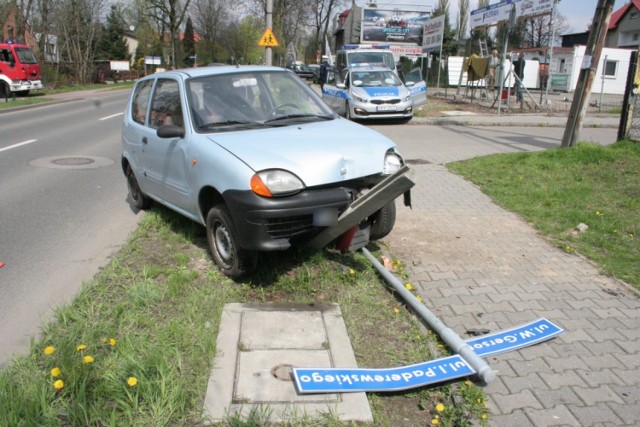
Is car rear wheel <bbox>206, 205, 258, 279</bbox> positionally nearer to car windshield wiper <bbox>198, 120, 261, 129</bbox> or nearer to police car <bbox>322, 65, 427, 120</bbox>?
car windshield wiper <bbox>198, 120, 261, 129</bbox>

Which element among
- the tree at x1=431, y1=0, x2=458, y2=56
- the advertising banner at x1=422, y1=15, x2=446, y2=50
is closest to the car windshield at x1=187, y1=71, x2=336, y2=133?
the advertising banner at x1=422, y1=15, x2=446, y2=50

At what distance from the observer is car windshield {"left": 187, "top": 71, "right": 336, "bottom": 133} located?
16.5 ft

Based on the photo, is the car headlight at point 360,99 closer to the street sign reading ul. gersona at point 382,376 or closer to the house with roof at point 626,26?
the street sign reading ul. gersona at point 382,376

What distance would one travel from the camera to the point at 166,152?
5.41 meters

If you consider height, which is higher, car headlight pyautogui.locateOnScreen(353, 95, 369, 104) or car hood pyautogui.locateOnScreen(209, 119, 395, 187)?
car headlight pyautogui.locateOnScreen(353, 95, 369, 104)

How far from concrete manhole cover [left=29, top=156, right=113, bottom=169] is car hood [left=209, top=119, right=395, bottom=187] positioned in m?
6.34

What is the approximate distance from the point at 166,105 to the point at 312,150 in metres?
2.04

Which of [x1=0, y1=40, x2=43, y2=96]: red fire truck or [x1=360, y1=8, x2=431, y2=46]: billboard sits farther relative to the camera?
[x1=360, y1=8, x2=431, y2=46]: billboard

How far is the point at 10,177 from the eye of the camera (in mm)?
9031

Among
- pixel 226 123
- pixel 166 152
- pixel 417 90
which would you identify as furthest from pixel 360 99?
pixel 226 123

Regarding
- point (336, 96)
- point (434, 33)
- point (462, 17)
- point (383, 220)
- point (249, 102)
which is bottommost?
point (383, 220)

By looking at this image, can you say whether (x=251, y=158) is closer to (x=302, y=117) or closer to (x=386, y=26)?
(x=302, y=117)

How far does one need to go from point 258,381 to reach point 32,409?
3.86 feet

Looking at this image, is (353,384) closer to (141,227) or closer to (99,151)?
(141,227)
